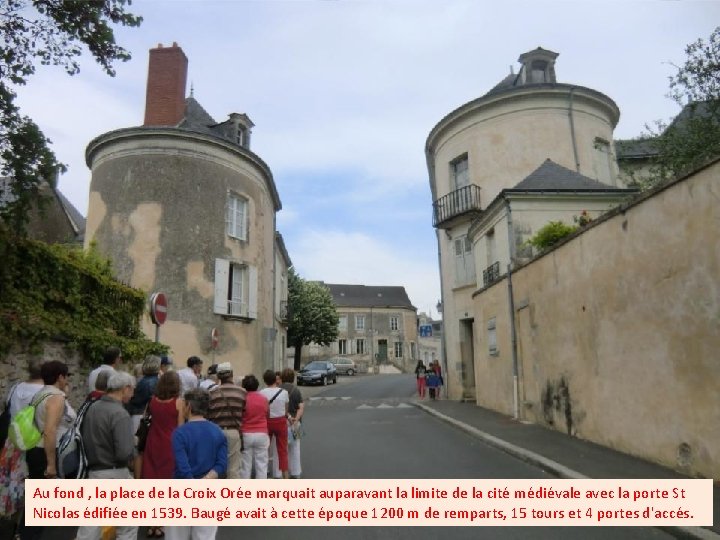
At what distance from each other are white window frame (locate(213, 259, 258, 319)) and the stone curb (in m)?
9.72

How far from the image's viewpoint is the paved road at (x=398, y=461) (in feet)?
15.7

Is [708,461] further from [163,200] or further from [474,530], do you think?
[163,200]

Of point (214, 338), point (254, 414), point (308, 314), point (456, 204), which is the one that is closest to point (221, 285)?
point (214, 338)

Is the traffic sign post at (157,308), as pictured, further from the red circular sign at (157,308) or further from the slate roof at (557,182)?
the slate roof at (557,182)

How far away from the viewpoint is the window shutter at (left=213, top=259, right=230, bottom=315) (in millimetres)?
18969

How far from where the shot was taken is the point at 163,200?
18.6 meters

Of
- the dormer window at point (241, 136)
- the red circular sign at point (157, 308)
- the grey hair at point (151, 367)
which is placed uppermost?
the dormer window at point (241, 136)

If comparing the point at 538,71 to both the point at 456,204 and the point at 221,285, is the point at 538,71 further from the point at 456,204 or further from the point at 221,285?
the point at 221,285

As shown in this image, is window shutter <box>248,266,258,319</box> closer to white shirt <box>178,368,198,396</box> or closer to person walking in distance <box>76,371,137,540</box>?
white shirt <box>178,368,198,396</box>

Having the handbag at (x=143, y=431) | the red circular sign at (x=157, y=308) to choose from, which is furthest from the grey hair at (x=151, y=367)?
the red circular sign at (x=157, y=308)

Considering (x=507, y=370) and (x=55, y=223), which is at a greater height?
(x=55, y=223)

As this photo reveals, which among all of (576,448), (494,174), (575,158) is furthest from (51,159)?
(575,158)

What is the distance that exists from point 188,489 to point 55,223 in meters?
30.2

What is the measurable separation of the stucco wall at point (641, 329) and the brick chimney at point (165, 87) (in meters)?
15.7
